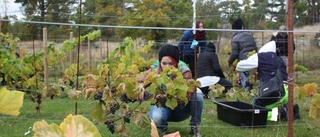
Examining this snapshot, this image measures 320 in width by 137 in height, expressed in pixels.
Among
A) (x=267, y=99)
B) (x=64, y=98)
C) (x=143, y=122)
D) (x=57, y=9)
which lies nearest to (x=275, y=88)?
(x=267, y=99)

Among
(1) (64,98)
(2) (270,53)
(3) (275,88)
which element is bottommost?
(1) (64,98)

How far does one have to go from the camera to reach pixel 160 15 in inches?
689

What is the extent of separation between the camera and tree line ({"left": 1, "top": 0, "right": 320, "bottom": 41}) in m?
17.2

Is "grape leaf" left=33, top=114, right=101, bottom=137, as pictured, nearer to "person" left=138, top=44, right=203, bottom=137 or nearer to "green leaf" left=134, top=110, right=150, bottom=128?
"green leaf" left=134, top=110, right=150, bottom=128

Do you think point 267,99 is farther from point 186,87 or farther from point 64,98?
point 64,98

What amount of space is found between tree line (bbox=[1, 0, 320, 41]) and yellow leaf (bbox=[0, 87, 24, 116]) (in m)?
14.4

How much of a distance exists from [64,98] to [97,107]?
4534mm

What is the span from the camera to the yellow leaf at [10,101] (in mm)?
462

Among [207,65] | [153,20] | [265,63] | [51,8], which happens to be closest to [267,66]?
[265,63]

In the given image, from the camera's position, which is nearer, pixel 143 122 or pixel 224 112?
pixel 143 122

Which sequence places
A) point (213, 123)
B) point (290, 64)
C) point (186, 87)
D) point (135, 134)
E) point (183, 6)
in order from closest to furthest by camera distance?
point (290, 64)
point (186, 87)
point (135, 134)
point (213, 123)
point (183, 6)

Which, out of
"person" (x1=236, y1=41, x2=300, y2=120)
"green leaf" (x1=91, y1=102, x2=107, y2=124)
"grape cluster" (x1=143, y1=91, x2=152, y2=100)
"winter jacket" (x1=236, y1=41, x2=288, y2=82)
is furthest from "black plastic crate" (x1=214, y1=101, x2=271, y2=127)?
"green leaf" (x1=91, y1=102, x2=107, y2=124)

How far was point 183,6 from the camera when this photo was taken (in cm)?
2000

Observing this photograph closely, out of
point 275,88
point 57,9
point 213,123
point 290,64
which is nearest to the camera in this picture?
point 290,64
